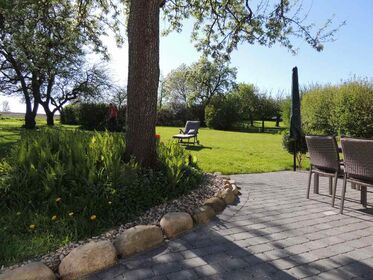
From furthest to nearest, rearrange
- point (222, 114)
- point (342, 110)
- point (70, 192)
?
point (222, 114), point (342, 110), point (70, 192)

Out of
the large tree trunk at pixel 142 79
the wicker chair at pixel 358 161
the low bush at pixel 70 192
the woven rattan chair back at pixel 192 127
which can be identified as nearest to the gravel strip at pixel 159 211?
the low bush at pixel 70 192

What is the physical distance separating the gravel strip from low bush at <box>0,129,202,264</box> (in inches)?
3.5

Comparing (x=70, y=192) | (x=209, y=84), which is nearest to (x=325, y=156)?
(x=70, y=192)

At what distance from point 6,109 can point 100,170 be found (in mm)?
64414

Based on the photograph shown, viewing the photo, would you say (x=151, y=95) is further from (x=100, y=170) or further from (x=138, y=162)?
(x=100, y=170)

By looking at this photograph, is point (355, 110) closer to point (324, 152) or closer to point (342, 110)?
point (342, 110)

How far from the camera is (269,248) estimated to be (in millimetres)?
3492

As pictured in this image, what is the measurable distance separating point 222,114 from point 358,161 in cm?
2860

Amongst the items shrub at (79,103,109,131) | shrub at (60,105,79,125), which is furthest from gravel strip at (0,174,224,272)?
shrub at (60,105,79,125)

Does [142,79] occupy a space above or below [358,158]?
above

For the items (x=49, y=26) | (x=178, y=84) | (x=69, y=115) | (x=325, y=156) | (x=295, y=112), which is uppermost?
(x=178, y=84)

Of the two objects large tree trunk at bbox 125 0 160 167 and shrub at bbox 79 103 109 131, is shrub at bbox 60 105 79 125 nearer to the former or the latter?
shrub at bbox 79 103 109 131

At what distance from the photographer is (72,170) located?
4355 millimetres

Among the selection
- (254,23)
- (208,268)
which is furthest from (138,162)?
(254,23)
